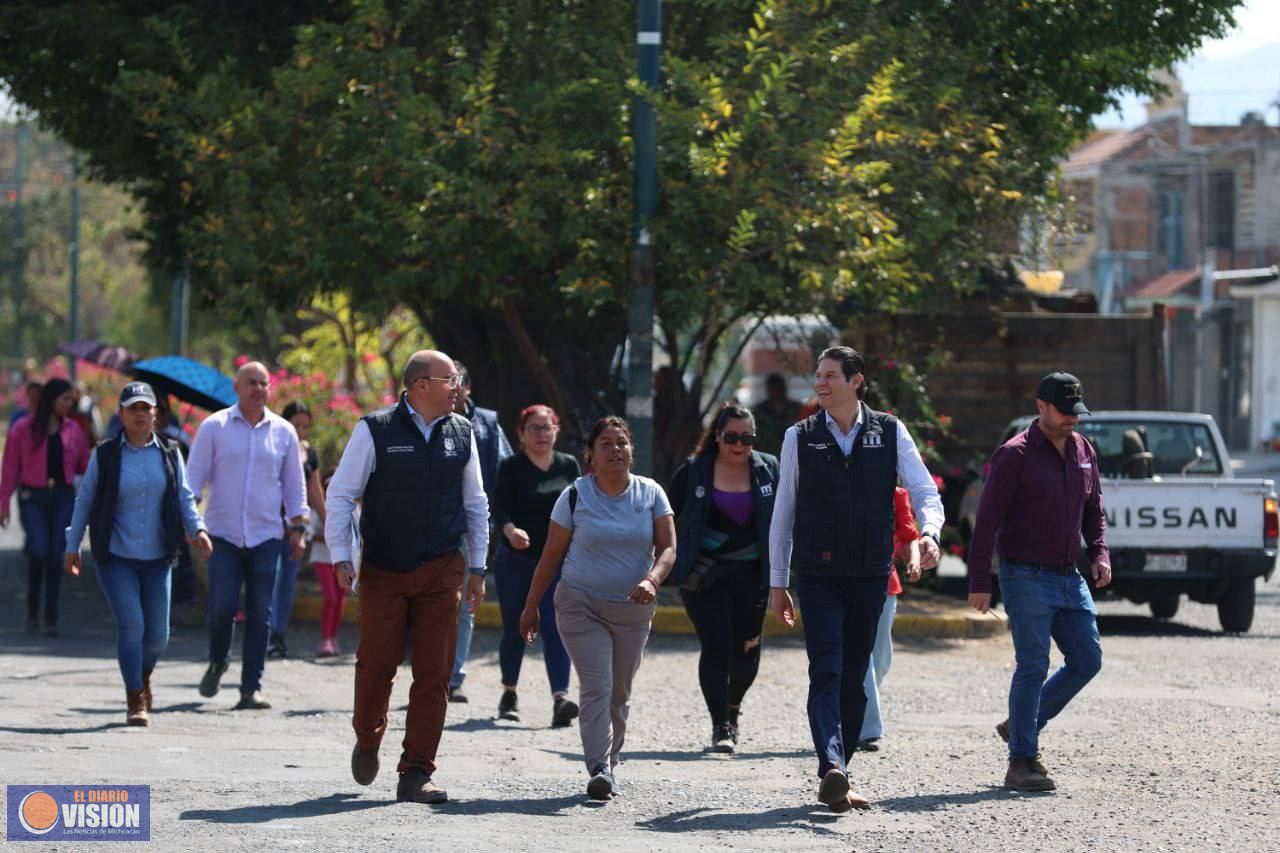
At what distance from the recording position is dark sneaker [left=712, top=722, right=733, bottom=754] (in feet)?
32.9

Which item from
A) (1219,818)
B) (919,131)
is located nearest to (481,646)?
(919,131)

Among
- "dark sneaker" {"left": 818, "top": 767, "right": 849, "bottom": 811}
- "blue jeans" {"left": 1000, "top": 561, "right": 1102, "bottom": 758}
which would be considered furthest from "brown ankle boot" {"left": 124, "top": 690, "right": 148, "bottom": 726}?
"blue jeans" {"left": 1000, "top": 561, "right": 1102, "bottom": 758}

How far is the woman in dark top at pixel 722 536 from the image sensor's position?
9.76m

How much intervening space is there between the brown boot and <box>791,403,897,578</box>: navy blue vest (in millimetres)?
1094

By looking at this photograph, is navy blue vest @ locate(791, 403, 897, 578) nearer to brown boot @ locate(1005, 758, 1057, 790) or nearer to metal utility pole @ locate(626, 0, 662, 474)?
brown boot @ locate(1005, 758, 1057, 790)

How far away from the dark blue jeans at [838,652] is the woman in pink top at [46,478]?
811 cm

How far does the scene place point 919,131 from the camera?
16062mm

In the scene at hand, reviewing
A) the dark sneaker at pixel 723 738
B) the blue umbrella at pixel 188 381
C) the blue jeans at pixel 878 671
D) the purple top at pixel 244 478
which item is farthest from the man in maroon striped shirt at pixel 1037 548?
the blue umbrella at pixel 188 381

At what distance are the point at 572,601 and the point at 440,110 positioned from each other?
25.2ft

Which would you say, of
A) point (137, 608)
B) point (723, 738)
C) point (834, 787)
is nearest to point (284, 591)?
point (137, 608)

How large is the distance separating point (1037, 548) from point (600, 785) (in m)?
2.10

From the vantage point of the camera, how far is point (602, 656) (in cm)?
870

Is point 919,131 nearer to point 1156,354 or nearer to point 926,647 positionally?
point 926,647

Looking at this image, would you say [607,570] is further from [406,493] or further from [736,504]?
[736,504]
